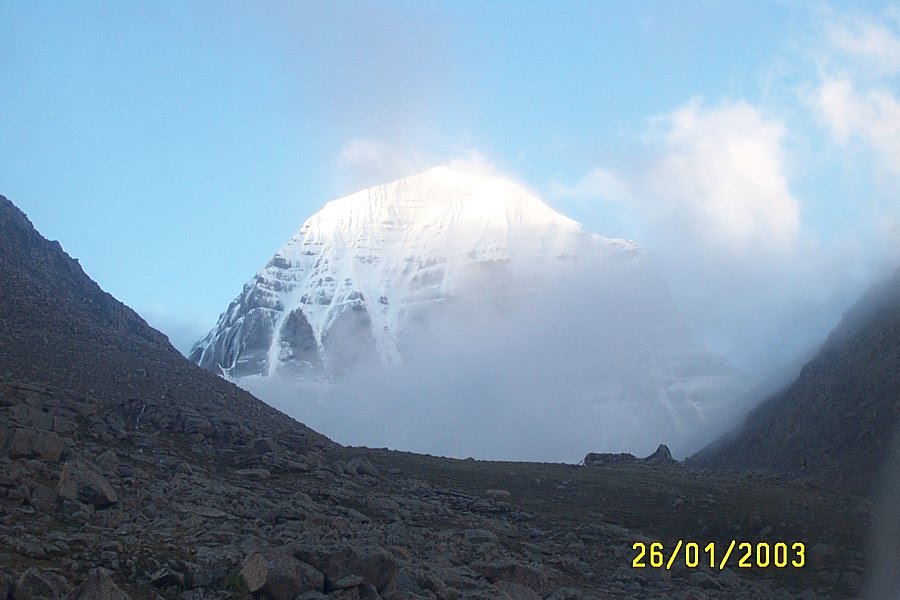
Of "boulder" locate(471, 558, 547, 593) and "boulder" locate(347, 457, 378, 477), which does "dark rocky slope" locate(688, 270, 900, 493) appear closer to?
"boulder" locate(347, 457, 378, 477)

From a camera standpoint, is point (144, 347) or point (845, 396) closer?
point (144, 347)

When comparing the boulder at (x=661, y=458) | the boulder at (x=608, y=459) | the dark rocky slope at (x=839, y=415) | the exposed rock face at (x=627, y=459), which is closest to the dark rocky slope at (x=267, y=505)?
the dark rocky slope at (x=839, y=415)

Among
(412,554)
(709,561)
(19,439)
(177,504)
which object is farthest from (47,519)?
(709,561)

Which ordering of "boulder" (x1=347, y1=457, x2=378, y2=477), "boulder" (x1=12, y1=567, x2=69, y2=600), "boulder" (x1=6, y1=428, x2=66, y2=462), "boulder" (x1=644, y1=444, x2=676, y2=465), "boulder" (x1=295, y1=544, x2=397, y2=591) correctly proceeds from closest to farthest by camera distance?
"boulder" (x1=12, y1=567, x2=69, y2=600), "boulder" (x1=295, y1=544, x2=397, y2=591), "boulder" (x1=6, y1=428, x2=66, y2=462), "boulder" (x1=347, y1=457, x2=378, y2=477), "boulder" (x1=644, y1=444, x2=676, y2=465)

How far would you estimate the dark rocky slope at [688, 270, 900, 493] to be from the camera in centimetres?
4719

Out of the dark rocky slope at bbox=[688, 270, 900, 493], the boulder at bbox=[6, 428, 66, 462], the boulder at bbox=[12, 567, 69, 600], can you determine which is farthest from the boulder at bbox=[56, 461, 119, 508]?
the dark rocky slope at bbox=[688, 270, 900, 493]

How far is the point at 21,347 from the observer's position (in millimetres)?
40500

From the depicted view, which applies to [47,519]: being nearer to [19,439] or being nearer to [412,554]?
[19,439]

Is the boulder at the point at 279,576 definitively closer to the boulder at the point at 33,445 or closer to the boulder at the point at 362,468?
the boulder at the point at 33,445

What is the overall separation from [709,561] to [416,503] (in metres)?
9.56

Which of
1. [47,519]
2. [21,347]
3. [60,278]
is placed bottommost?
[47,519]

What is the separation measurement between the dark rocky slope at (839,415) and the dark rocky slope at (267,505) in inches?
157

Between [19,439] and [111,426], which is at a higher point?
[111,426]

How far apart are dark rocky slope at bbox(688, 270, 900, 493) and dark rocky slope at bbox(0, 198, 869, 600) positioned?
3.99 metres
